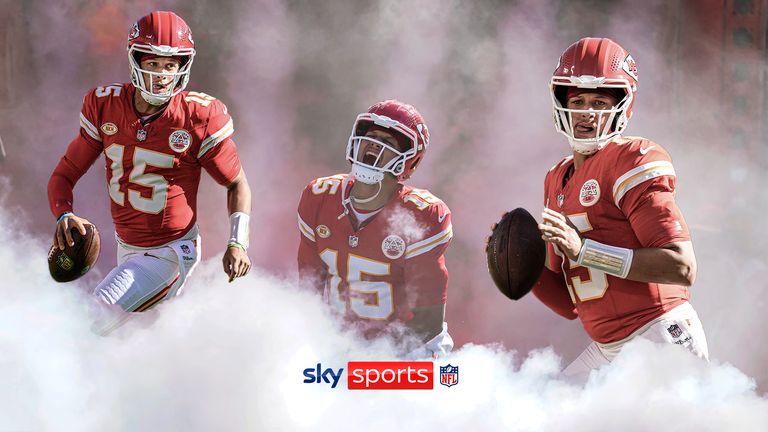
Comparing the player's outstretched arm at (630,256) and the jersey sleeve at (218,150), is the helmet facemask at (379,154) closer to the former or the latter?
the jersey sleeve at (218,150)

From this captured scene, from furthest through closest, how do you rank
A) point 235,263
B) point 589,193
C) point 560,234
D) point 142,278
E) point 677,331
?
point 142,278
point 235,263
point 589,193
point 677,331
point 560,234

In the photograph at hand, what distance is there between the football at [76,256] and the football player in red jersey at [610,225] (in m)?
1.88

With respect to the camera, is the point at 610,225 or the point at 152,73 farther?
the point at 152,73

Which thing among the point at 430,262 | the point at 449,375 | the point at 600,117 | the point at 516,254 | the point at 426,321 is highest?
the point at 600,117

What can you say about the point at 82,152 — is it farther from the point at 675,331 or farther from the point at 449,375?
the point at 675,331

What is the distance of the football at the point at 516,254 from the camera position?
11.4 feet

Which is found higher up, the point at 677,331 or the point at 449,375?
the point at 677,331

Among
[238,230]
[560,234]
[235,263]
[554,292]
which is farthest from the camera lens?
[238,230]

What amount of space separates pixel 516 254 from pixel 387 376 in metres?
1.11

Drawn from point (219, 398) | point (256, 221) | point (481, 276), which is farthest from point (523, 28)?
point (219, 398)

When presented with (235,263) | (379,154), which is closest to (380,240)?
(379,154)

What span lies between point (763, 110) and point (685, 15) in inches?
26.4

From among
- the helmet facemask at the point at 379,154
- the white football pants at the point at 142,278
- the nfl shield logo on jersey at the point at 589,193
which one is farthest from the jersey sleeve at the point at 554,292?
the white football pants at the point at 142,278

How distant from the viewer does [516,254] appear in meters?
3.47
